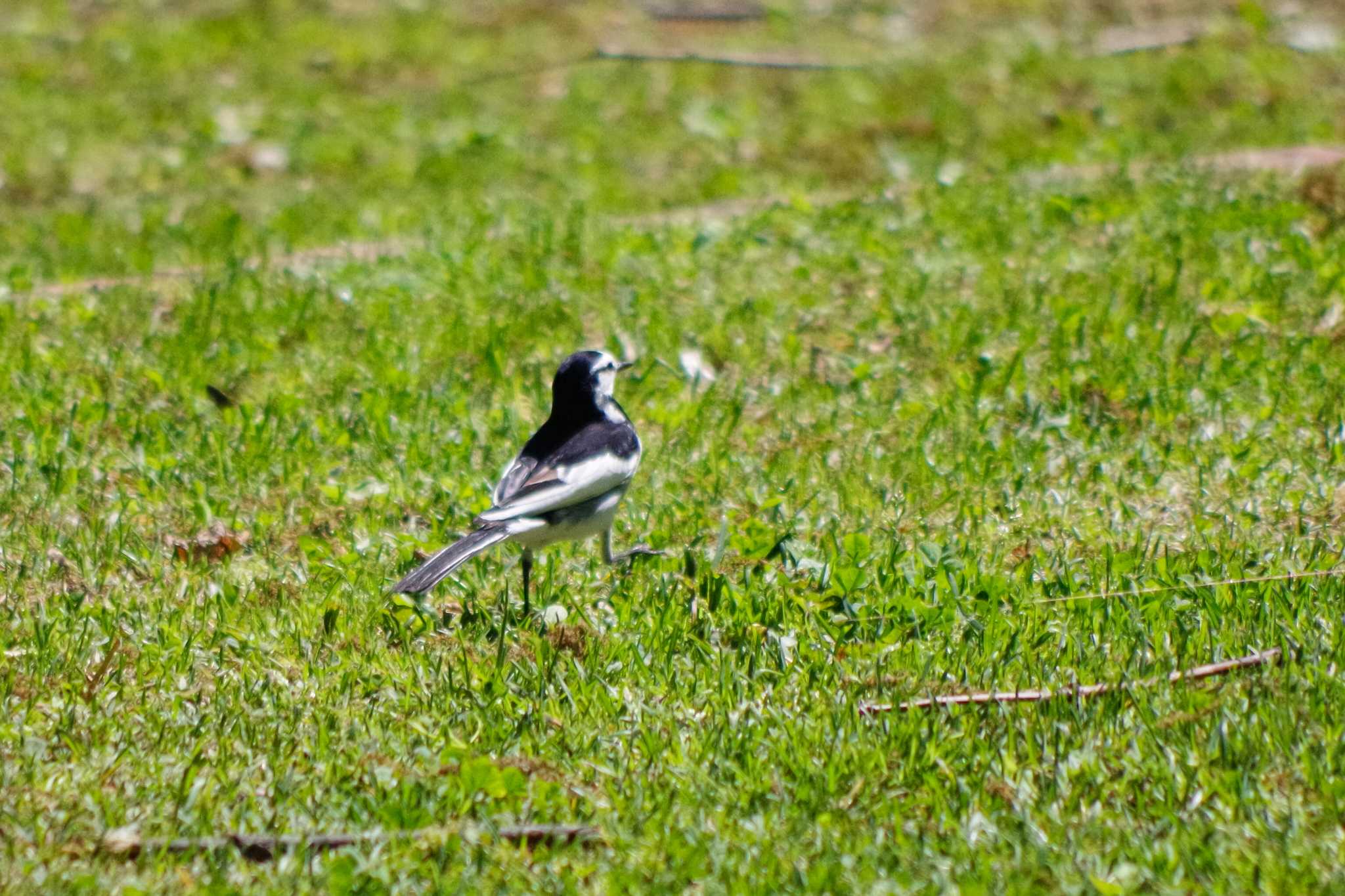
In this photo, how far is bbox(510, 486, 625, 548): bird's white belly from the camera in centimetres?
523

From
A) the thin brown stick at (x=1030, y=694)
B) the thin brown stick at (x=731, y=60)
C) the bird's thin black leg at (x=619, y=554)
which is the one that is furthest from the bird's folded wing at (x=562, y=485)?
the thin brown stick at (x=731, y=60)

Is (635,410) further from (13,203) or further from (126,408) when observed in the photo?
(13,203)

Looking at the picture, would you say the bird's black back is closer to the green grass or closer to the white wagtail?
the white wagtail

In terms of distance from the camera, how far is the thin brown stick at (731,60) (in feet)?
41.7

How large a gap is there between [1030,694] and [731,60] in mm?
9017

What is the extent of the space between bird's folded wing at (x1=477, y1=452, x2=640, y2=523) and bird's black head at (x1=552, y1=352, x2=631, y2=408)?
0.35 meters

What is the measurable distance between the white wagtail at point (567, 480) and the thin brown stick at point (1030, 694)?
1.21 m

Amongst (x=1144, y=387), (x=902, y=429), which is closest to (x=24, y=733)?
(x=902, y=429)

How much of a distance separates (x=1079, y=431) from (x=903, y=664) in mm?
2252

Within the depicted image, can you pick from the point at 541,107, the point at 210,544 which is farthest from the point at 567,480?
the point at 541,107

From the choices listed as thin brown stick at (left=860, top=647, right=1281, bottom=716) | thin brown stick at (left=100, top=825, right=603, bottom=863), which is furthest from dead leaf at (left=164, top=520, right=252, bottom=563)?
thin brown stick at (left=860, top=647, right=1281, bottom=716)

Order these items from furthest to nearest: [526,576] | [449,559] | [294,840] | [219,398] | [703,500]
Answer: [219,398]
[703,500]
[526,576]
[449,559]
[294,840]

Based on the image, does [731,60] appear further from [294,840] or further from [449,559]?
[294,840]

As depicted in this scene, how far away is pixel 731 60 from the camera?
42.2ft
